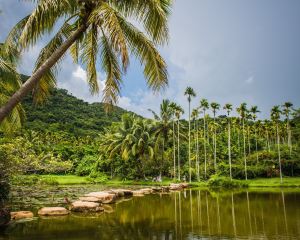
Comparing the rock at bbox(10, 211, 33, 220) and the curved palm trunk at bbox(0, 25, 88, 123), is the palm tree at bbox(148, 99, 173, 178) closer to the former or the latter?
the rock at bbox(10, 211, 33, 220)

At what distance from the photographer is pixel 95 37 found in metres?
9.60

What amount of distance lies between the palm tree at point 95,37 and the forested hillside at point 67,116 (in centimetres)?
5629

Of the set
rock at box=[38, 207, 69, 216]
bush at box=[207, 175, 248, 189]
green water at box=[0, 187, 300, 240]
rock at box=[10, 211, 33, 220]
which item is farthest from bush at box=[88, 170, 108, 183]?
rock at box=[10, 211, 33, 220]

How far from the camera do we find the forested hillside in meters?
77.6

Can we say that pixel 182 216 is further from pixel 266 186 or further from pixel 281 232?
pixel 266 186

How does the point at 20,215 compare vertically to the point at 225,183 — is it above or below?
below

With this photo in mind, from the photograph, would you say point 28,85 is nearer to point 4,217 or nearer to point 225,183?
point 4,217

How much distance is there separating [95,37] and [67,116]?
3399 inches

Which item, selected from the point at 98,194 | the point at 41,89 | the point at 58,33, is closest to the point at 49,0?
the point at 58,33

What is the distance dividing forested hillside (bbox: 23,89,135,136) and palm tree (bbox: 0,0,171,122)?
185ft

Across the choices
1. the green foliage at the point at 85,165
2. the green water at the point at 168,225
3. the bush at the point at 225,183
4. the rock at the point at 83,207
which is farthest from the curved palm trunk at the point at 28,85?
the green foliage at the point at 85,165

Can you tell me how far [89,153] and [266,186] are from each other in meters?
32.5

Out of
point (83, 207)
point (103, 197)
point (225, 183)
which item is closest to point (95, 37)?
point (83, 207)

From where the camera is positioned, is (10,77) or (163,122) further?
(163,122)
